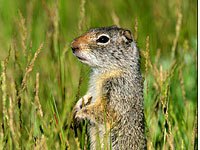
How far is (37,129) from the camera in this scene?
4523 millimetres

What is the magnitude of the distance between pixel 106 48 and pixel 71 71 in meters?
1.02

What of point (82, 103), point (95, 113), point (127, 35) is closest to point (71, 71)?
point (127, 35)

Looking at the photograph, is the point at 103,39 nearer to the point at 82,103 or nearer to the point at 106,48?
the point at 106,48

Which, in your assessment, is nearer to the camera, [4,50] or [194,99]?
[194,99]

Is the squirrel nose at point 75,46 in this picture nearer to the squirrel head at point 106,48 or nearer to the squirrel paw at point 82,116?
the squirrel head at point 106,48

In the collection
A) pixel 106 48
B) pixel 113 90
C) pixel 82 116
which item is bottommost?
pixel 82 116

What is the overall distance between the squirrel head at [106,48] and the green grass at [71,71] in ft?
0.30

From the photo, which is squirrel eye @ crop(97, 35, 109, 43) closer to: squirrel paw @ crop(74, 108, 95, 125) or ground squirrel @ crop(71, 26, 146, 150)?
ground squirrel @ crop(71, 26, 146, 150)

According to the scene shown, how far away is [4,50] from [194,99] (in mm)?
1717

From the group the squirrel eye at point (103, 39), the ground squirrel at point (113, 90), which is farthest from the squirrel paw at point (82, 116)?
the squirrel eye at point (103, 39)

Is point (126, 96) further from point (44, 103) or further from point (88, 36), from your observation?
point (44, 103)

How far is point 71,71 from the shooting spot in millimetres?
5648

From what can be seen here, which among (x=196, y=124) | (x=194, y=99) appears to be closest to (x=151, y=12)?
(x=194, y=99)

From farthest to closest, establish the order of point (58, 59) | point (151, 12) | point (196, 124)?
point (151, 12) → point (58, 59) → point (196, 124)
